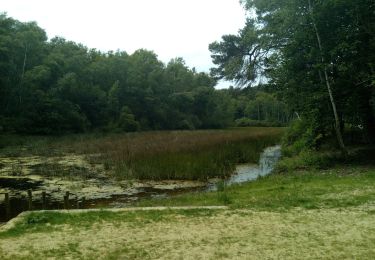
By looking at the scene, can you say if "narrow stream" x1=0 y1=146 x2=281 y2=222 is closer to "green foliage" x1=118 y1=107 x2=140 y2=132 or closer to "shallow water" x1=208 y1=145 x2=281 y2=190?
"shallow water" x1=208 y1=145 x2=281 y2=190

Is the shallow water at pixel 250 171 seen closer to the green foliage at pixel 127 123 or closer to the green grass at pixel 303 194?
the green grass at pixel 303 194

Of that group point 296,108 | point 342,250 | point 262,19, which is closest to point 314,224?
point 342,250

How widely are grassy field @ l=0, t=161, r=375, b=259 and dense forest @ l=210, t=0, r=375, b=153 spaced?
18.6 ft

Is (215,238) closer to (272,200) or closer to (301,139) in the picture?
(272,200)

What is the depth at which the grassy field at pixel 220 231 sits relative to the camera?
213 inches

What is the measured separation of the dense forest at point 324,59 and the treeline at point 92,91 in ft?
20.5

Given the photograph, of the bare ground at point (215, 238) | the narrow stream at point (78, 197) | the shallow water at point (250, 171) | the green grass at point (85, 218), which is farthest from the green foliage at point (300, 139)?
the green grass at point (85, 218)

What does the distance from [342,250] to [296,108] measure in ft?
32.9

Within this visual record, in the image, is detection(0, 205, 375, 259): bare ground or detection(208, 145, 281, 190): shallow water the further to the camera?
detection(208, 145, 281, 190): shallow water

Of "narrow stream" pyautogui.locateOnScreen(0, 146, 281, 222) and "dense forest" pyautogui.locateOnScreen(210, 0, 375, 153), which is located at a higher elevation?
"dense forest" pyautogui.locateOnScreen(210, 0, 375, 153)

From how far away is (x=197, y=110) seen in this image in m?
64.9

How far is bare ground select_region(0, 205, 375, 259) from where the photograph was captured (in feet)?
17.5

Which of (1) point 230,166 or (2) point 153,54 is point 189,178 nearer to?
(1) point 230,166

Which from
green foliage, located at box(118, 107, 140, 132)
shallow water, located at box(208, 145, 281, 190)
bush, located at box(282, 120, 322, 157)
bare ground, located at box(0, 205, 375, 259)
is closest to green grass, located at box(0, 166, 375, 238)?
bare ground, located at box(0, 205, 375, 259)
